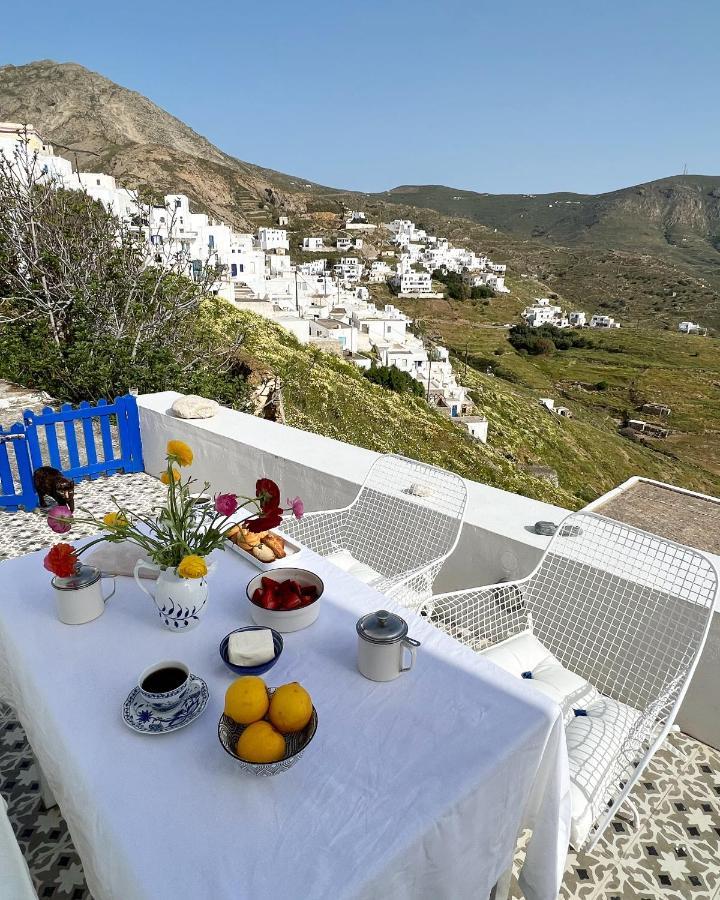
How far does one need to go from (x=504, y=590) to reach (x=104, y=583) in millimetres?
1568

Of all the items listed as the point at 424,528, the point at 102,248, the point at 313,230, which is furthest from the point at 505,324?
the point at 424,528

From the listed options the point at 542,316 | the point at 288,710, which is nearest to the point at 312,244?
the point at 542,316

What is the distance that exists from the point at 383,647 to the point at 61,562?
2.99ft

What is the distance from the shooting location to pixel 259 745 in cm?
101

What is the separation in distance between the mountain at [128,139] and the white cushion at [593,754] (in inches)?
2454

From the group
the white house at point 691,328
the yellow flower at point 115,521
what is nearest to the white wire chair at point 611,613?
the yellow flower at point 115,521

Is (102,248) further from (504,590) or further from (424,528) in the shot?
(504,590)

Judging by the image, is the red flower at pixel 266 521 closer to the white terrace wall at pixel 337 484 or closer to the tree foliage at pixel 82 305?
the white terrace wall at pixel 337 484

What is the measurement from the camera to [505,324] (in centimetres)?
5884

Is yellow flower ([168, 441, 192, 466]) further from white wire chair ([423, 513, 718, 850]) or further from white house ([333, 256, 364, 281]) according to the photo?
white house ([333, 256, 364, 281])

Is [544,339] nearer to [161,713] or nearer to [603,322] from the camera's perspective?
[603,322]

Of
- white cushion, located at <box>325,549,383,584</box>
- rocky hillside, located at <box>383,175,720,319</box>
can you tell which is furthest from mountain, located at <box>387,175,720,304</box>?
white cushion, located at <box>325,549,383,584</box>

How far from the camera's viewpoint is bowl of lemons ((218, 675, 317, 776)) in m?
1.01

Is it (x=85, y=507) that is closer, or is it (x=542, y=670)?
(x=542, y=670)
